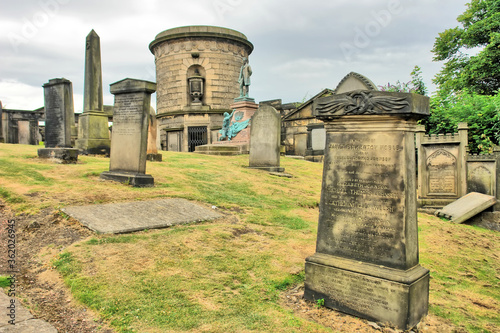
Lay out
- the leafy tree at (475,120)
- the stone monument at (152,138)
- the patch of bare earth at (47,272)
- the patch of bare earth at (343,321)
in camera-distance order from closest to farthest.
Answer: the patch of bare earth at (47,272), the patch of bare earth at (343,321), the stone monument at (152,138), the leafy tree at (475,120)

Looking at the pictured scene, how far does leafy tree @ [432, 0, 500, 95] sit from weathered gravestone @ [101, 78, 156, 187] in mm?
19316

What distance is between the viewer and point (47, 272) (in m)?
3.77

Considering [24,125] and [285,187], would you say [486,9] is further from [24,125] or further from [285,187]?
[24,125]

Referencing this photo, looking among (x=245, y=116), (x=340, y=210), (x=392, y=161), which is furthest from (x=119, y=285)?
(x=245, y=116)

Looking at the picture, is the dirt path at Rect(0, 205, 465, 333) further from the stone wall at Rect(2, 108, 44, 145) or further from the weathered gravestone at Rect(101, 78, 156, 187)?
the stone wall at Rect(2, 108, 44, 145)

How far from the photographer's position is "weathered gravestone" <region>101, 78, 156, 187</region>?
7918 mm

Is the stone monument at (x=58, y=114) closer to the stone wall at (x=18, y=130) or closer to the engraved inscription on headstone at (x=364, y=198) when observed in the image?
the engraved inscription on headstone at (x=364, y=198)

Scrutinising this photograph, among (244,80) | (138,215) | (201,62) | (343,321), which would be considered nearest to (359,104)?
(343,321)

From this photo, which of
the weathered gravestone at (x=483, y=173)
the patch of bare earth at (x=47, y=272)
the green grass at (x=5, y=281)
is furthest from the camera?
the weathered gravestone at (x=483, y=173)

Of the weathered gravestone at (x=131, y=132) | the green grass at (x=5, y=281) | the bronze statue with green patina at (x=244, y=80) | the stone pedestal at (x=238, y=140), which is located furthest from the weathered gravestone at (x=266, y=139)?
the green grass at (x=5, y=281)

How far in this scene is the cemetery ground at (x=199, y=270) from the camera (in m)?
2.98

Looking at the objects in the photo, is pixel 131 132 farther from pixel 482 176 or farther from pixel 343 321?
pixel 482 176

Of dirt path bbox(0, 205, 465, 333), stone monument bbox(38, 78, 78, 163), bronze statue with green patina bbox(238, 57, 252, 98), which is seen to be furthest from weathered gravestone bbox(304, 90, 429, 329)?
bronze statue with green patina bbox(238, 57, 252, 98)

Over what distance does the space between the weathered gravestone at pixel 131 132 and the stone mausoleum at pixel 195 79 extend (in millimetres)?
18258
